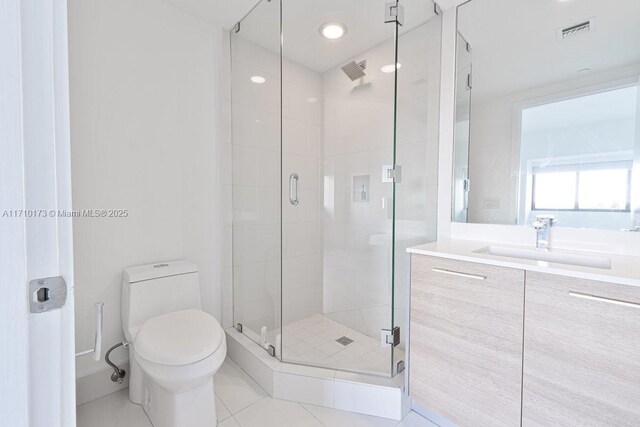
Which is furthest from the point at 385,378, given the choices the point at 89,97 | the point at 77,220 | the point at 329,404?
the point at 89,97

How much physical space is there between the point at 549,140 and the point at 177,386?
6.97 feet

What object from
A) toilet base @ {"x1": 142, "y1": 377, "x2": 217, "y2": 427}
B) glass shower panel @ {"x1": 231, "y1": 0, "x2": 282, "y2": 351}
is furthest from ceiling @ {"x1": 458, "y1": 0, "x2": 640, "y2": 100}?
toilet base @ {"x1": 142, "y1": 377, "x2": 217, "y2": 427}

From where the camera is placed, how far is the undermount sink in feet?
4.12

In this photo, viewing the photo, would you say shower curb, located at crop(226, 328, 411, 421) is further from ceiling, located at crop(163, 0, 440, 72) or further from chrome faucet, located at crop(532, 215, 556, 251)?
ceiling, located at crop(163, 0, 440, 72)

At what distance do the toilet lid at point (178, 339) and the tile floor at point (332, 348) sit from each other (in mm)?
549

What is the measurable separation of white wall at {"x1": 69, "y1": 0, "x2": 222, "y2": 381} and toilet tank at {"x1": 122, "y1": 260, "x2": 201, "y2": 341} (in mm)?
Answer: 127

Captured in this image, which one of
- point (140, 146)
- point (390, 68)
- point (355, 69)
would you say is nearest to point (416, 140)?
point (390, 68)

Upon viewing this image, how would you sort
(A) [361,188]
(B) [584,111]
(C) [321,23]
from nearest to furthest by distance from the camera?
(B) [584,111] < (C) [321,23] < (A) [361,188]

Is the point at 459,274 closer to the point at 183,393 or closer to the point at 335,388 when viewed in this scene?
the point at 335,388

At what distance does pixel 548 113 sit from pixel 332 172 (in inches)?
57.0

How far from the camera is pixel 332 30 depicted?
6.73 feet

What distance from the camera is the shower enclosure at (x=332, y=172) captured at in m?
1.81

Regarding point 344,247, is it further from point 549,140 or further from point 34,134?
point 34,134

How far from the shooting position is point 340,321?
2.33 meters
